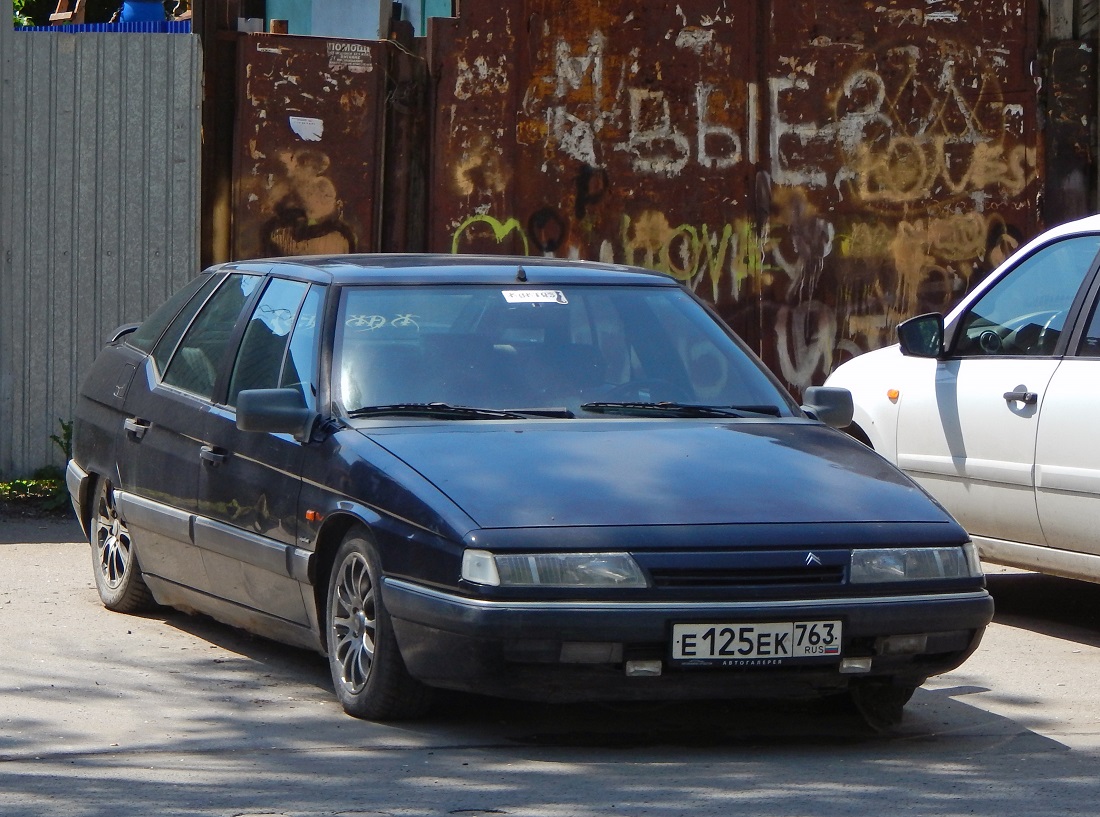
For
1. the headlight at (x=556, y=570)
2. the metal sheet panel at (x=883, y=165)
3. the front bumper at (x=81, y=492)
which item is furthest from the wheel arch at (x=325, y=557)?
the metal sheet panel at (x=883, y=165)

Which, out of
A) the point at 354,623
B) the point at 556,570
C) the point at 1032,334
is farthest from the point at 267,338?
the point at 1032,334

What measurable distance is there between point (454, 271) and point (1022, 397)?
248 centimetres

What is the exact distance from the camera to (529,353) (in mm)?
6281

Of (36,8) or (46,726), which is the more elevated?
(36,8)

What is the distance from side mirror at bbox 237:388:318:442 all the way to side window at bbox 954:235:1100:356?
10.6 feet

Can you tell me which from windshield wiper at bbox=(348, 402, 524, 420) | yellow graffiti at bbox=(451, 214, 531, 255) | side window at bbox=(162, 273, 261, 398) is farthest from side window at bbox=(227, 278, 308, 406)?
yellow graffiti at bbox=(451, 214, 531, 255)

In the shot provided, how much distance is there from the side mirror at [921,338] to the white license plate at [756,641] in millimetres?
3124

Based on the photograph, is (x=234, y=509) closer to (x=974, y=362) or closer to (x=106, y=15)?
(x=974, y=362)

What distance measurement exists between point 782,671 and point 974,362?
10.2ft

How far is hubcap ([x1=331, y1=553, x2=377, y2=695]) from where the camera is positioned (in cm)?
562

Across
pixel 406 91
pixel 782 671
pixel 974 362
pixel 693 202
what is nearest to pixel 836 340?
pixel 693 202

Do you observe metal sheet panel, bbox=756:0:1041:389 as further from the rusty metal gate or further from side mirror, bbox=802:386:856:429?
side mirror, bbox=802:386:856:429

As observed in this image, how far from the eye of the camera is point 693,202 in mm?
12125

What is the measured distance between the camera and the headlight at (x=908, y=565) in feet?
17.2
